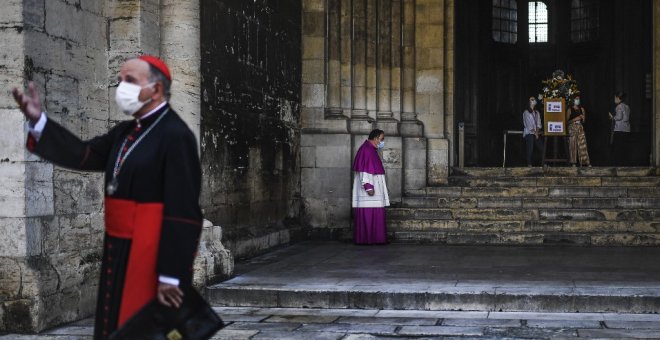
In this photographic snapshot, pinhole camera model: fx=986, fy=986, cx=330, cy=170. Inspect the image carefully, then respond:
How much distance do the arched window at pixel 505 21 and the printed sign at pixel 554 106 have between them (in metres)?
5.78

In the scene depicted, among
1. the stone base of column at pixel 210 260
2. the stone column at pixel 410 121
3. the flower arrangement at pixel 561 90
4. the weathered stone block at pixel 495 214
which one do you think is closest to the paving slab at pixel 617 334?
the stone base of column at pixel 210 260

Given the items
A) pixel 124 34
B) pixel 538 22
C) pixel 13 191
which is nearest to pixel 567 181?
pixel 124 34

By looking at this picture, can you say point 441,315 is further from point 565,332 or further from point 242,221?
point 242,221

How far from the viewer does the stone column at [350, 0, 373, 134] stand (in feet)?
46.3

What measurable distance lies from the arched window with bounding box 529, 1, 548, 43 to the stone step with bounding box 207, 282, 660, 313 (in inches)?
638

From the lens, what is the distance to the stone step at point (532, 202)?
13.1 meters

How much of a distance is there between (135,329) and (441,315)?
13.5ft

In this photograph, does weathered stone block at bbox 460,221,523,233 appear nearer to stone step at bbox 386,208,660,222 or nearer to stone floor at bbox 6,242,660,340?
stone step at bbox 386,208,660,222

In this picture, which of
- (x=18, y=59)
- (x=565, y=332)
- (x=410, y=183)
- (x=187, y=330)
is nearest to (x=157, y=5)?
(x=18, y=59)

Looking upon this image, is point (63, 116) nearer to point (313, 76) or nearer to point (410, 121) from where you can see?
point (313, 76)

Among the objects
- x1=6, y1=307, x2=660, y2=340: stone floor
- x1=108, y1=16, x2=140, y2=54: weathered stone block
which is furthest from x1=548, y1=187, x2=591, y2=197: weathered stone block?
x1=108, y1=16, x2=140, y2=54: weathered stone block

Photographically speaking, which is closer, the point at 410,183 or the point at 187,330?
the point at 187,330

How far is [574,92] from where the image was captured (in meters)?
17.6

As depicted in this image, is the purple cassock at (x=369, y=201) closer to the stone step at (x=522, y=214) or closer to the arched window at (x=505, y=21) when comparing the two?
the stone step at (x=522, y=214)
